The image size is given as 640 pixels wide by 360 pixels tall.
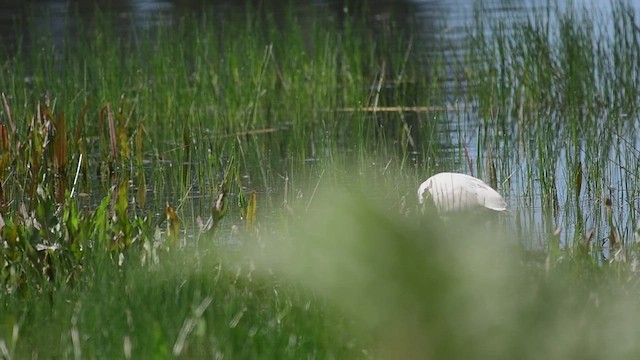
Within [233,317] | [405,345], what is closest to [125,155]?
[233,317]

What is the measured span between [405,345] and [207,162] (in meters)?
3.54

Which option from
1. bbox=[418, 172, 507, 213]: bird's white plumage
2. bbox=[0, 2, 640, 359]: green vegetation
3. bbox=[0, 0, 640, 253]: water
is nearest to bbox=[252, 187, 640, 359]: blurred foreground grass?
bbox=[0, 2, 640, 359]: green vegetation

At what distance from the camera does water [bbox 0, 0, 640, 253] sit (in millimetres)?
4117

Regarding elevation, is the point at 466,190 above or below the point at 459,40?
below

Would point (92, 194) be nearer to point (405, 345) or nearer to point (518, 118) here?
point (518, 118)

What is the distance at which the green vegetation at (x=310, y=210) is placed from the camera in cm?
109

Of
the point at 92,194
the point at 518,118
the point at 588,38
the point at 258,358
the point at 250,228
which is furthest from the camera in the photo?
the point at 588,38

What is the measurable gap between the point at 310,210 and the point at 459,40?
7.40 meters

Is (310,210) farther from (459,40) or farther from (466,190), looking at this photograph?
(459,40)

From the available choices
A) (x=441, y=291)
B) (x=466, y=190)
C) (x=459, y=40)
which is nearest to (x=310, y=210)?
(x=441, y=291)

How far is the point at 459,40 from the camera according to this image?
8734 millimetres

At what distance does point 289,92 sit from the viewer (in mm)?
6520

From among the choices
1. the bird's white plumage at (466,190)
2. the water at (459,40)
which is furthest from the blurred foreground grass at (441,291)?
the bird's white plumage at (466,190)

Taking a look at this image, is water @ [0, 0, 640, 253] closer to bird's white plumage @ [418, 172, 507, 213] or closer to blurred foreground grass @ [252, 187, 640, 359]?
bird's white plumage @ [418, 172, 507, 213]
